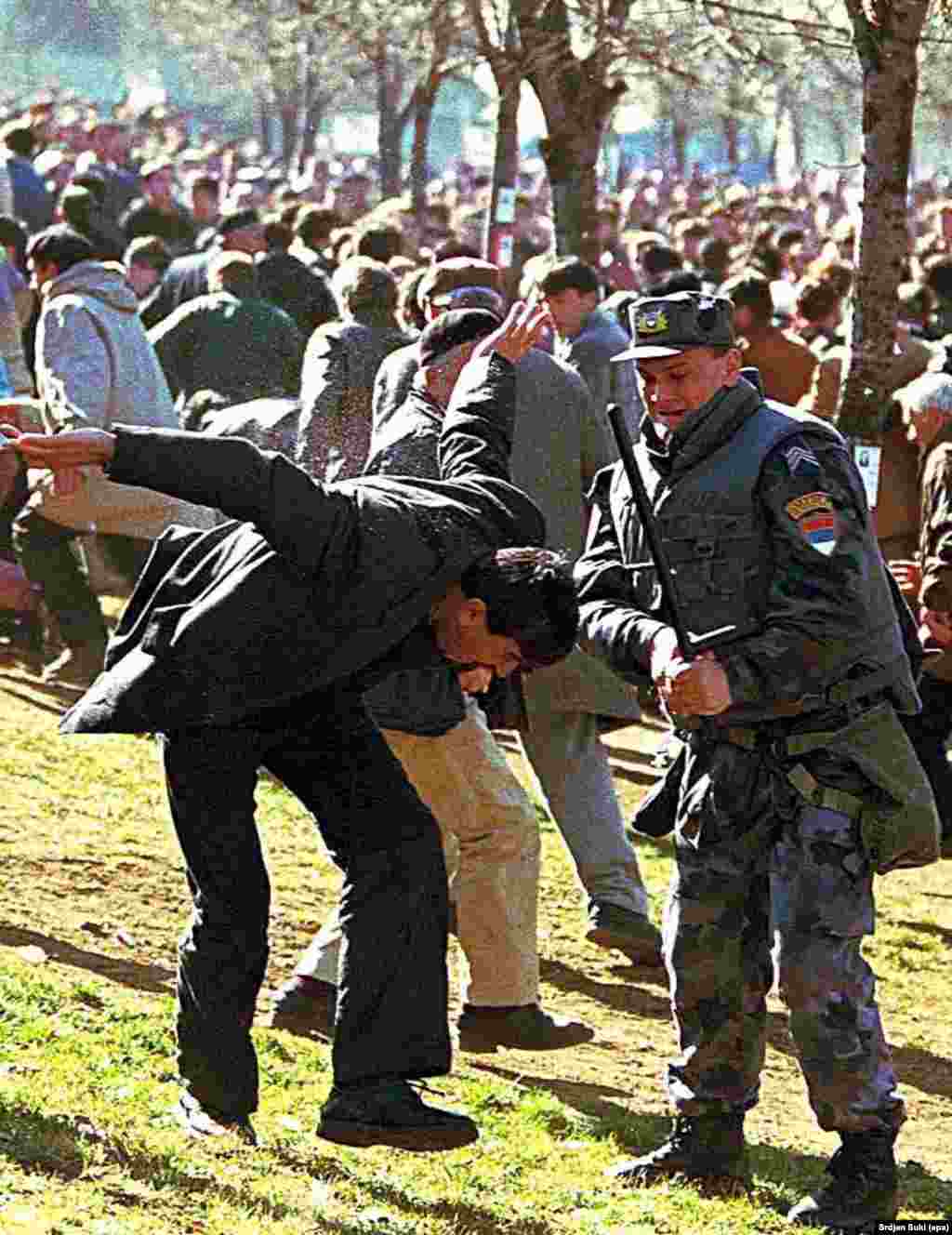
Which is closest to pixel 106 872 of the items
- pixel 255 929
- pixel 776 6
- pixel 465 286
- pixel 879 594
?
pixel 465 286

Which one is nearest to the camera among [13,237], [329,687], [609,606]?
[329,687]

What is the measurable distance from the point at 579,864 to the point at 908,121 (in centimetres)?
346

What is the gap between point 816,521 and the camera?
239 inches

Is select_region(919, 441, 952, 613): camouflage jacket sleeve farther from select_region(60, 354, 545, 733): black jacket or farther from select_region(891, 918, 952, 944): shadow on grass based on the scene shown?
select_region(60, 354, 545, 733): black jacket

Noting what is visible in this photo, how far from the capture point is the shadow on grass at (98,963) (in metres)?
8.20

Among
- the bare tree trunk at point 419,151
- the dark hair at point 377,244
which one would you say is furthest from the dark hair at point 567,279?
the bare tree trunk at point 419,151

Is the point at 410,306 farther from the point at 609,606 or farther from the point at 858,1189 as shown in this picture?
the point at 858,1189

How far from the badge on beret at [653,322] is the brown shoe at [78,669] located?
713cm

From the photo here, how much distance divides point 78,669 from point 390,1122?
7457mm

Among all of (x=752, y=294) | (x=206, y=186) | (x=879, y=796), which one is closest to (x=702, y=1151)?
(x=879, y=796)

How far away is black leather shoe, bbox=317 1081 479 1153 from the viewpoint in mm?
5980

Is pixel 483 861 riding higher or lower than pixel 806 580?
lower

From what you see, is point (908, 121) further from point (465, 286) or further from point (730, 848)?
point (730, 848)

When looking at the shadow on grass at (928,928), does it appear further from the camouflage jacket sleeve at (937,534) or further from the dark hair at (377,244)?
Result: the dark hair at (377,244)
